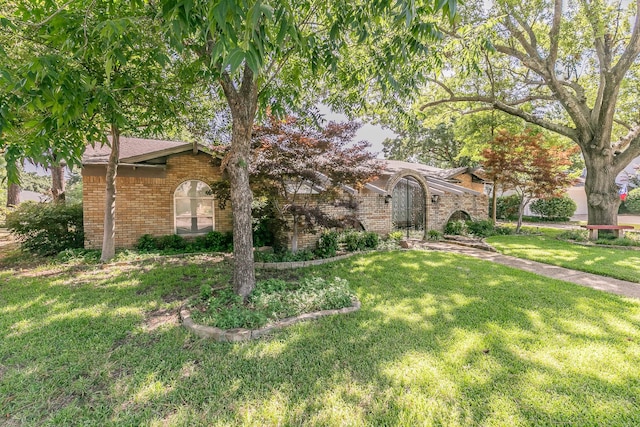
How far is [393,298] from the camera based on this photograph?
508 centimetres

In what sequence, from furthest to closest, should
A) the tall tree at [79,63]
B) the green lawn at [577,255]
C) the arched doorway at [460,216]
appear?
the arched doorway at [460,216] < the green lawn at [577,255] < the tall tree at [79,63]

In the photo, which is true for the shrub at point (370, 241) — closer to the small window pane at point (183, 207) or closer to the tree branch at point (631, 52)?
Answer: the small window pane at point (183, 207)

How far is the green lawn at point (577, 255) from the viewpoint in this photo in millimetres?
6777

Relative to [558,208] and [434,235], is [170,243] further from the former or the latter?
[558,208]

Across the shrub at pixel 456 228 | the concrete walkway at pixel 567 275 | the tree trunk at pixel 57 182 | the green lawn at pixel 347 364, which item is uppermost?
the tree trunk at pixel 57 182

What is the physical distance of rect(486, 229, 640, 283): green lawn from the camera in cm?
678

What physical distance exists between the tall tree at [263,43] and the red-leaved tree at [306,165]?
4.02 feet

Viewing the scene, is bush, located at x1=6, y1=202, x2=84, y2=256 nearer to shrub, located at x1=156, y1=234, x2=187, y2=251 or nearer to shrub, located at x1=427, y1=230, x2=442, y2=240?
shrub, located at x1=156, y1=234, x2=187, y2=251

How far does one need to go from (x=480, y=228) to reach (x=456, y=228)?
125 centimetres

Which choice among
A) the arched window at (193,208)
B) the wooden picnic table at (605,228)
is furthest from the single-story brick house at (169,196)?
the wooden picnic table at (605,228)

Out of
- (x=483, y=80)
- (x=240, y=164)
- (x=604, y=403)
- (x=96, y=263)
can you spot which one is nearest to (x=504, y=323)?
(x=604, y=403)

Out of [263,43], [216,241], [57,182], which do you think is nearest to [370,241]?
[216,241]

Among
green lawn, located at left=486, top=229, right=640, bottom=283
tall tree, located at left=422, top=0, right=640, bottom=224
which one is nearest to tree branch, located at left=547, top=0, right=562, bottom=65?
tall tree, located at left=422, top=0, right=640, bottom=224

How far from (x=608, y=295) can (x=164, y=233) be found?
12214mm
